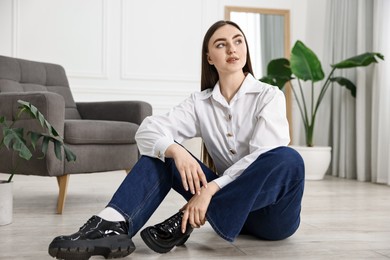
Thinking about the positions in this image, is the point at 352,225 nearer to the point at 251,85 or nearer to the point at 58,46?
the point at 251,85

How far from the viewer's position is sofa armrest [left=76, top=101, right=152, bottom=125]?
3057mm

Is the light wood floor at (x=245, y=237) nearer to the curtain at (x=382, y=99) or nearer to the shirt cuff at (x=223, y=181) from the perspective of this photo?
the shirt cuff at (x=223, y=181)

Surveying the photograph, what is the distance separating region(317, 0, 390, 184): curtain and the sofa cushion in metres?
2.07

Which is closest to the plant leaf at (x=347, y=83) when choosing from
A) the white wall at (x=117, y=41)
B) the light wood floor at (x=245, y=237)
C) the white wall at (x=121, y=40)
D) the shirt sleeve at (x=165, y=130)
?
the white wall at (x=121, y=40)

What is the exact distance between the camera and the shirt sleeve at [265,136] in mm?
1454

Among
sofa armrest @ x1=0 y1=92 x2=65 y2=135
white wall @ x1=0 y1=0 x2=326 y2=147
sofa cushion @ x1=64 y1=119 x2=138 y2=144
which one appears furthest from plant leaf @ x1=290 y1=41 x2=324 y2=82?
sofa armrest @ x1=0 y1=92 x2=65 y2=135

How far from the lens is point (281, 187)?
1443 millimetres

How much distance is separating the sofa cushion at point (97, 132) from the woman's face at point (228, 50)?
101 centimetres

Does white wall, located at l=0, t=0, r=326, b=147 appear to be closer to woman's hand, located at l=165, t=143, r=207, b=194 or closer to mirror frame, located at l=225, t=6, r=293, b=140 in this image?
mirror frame, located at l=225, t=6, r=293, b=140

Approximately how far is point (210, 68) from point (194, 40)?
10.8 ft

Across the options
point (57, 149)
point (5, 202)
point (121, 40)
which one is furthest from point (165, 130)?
point (121, 40)

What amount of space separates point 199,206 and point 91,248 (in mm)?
318

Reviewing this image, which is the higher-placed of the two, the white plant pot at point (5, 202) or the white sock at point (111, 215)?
the white sock at point (111, 215)

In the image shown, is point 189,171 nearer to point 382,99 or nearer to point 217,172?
point 217,172
